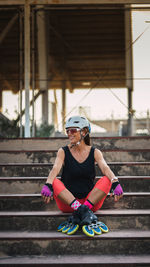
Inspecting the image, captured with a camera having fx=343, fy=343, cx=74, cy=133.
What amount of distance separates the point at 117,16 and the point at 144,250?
10.4 m

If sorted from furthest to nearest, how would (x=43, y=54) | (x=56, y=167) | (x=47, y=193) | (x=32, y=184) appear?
(x=43, y=54) → (x=32, y=184) → (x=56, y=167) → (x=47, y=193)

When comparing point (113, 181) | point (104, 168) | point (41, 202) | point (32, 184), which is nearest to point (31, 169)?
point (32, 184)

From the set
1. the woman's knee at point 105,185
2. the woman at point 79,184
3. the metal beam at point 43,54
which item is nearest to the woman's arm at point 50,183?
the woman at point 79,184

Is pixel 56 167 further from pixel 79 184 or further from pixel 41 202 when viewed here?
pixel 41 202

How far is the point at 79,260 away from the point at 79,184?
738 millimetres

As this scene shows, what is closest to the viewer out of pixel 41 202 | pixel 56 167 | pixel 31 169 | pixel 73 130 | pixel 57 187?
pixel 57 187

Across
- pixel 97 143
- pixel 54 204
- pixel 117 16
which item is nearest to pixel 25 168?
pixel 54 204

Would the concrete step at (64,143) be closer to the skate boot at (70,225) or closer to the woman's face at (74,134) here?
the woman's face at (74,134)

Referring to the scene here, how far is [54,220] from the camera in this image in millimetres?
3041

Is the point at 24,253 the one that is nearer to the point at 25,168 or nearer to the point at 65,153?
the point at 65,153

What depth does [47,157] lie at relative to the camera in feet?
14.1

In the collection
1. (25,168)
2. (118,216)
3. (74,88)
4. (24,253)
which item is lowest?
(24,253)

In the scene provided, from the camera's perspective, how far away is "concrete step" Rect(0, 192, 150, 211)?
3.30 m

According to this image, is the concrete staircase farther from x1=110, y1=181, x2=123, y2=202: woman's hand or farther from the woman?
x1=110, y1=181, x2=123, y2=202: woman's hand
